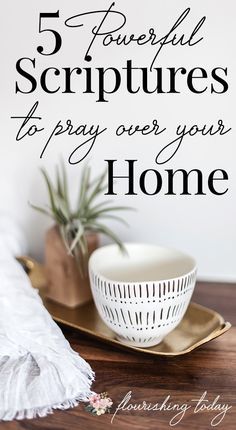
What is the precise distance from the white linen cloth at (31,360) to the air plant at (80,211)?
0.11 metres

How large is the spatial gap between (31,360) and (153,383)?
17 cm

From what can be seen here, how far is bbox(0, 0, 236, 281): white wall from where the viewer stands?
1023 mm

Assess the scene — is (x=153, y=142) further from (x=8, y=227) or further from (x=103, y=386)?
(x=103, y=386)

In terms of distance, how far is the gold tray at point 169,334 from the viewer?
87cm

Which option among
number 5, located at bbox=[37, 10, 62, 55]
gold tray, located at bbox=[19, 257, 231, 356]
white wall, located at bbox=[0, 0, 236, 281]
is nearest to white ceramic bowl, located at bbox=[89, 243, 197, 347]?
gold tray, located at bbox=[19, 257, 231, 356]

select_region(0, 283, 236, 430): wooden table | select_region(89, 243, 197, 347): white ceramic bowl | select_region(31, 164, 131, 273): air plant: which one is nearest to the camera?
select_region(0, 283, 236, 430): wooden table

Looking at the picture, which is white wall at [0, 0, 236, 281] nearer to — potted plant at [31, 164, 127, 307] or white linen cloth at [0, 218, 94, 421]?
potted plant at [31, 164, 127, 307]

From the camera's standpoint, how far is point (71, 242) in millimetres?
1006

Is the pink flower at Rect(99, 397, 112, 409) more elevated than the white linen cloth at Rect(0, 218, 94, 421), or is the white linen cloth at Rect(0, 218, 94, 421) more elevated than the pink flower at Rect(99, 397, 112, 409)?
the white linen cloth at Rect(0, 218, 94, 421)

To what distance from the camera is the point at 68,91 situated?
42.2 inches

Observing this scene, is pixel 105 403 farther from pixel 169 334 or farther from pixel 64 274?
pixel 64 274

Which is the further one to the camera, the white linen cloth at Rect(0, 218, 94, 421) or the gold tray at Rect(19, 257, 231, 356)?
the gold tray at Rect(19, 257, 231, 356)

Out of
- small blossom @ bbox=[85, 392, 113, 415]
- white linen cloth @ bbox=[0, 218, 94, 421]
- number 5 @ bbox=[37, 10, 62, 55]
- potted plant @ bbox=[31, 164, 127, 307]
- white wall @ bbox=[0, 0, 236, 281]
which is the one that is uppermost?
number 5 @ bbox=[37, 10, 62, 55]

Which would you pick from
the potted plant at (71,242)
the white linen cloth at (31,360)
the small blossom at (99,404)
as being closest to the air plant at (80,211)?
the potted plant at (71,242)
